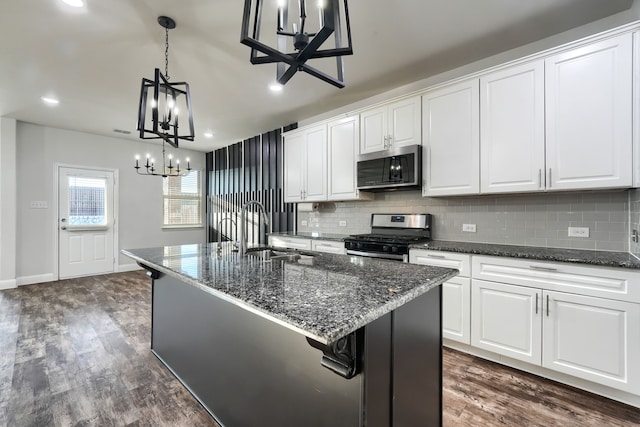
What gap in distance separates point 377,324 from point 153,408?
1.72m

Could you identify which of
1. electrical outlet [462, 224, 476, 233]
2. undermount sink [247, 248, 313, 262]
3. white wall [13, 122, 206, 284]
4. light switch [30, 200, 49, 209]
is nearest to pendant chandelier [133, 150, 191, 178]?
white wall [13, 122, 206, 284]

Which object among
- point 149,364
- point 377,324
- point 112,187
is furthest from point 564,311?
point 112,187

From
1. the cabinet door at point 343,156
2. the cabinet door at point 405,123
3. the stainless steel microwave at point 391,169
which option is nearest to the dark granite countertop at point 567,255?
the stainless steel microwave at point 391,169

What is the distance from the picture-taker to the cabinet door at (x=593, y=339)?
1.77 m

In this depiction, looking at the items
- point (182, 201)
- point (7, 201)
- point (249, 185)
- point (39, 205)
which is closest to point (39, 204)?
point (39, 205)

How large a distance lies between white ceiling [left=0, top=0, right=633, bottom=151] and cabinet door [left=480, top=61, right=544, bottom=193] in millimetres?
418

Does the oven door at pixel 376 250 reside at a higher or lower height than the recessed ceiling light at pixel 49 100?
lower

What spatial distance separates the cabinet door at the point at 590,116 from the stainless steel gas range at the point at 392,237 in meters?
1.23

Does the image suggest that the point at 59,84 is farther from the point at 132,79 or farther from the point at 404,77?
the point at 404,77

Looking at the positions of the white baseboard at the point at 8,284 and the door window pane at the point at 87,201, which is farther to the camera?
the door window pane at the point at 87,201

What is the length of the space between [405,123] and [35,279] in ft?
21.5

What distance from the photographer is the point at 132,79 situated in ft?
10.8

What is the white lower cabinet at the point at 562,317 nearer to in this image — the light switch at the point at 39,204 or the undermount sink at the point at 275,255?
the undermount sink at the point at 275,255

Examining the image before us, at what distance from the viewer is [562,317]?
199 cm
